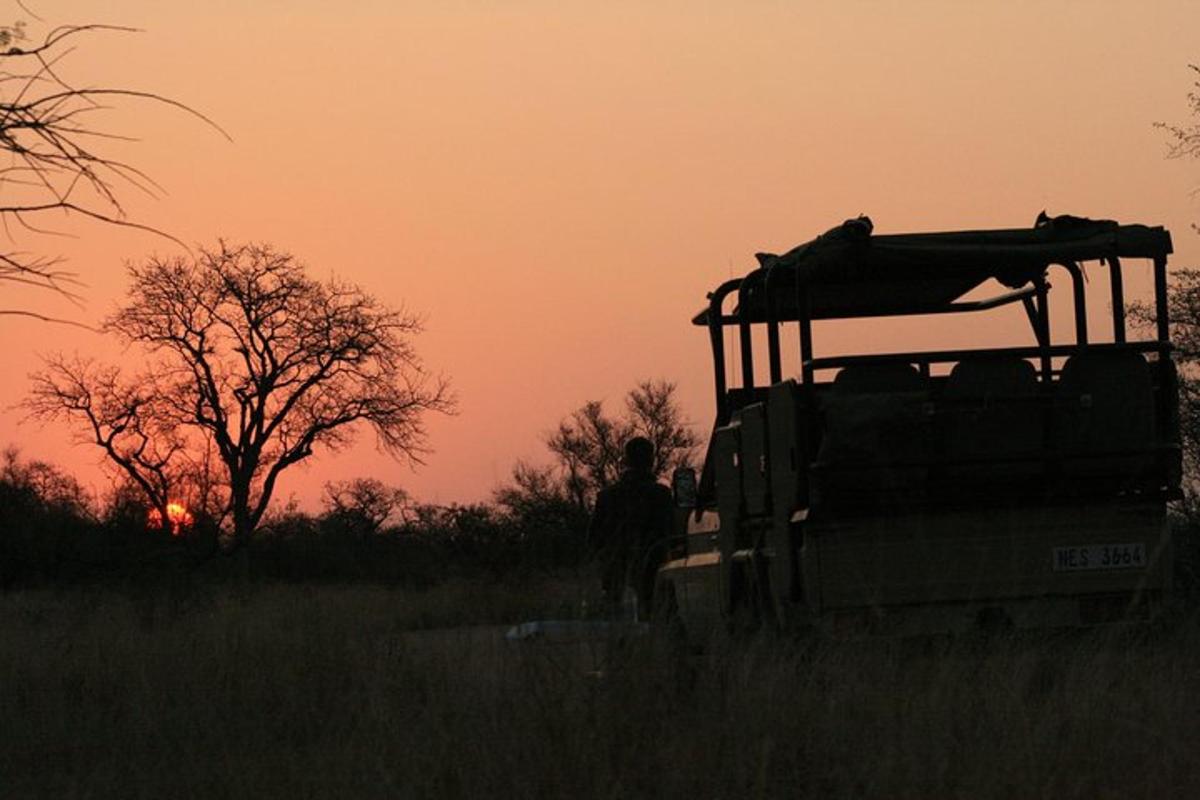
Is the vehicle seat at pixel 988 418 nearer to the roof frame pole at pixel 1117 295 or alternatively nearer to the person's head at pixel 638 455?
the roof frame pole at pixel 1117 295

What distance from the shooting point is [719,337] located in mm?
12289

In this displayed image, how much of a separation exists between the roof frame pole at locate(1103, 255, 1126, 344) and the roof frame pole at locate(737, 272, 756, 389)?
1.91 m

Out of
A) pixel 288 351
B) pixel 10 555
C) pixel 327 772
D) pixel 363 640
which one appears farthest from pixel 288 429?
pixel 327 772

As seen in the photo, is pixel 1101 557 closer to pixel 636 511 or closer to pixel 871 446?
pixel 871 446

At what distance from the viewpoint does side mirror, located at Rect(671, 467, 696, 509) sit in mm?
12531

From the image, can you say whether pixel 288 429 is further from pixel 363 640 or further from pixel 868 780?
pixel 868 780

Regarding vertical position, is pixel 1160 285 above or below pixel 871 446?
above

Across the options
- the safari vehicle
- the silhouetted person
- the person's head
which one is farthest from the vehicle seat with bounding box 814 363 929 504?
the person's head

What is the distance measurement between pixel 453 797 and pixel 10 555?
29913 mm

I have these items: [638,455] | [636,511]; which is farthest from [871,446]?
[638,455]

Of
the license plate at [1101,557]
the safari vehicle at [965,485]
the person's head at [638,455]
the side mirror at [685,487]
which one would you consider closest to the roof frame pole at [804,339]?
the safari vehicle at [965,485]

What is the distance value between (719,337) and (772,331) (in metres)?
1.34

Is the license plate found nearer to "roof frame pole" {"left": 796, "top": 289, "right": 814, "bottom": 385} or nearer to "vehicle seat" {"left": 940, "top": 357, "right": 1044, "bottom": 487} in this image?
"vehicle seat" {"left": 940, "top": 357, "right": 1044, "bottom": 487}

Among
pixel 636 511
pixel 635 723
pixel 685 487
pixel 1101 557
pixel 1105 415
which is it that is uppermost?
pixel 1105 415
